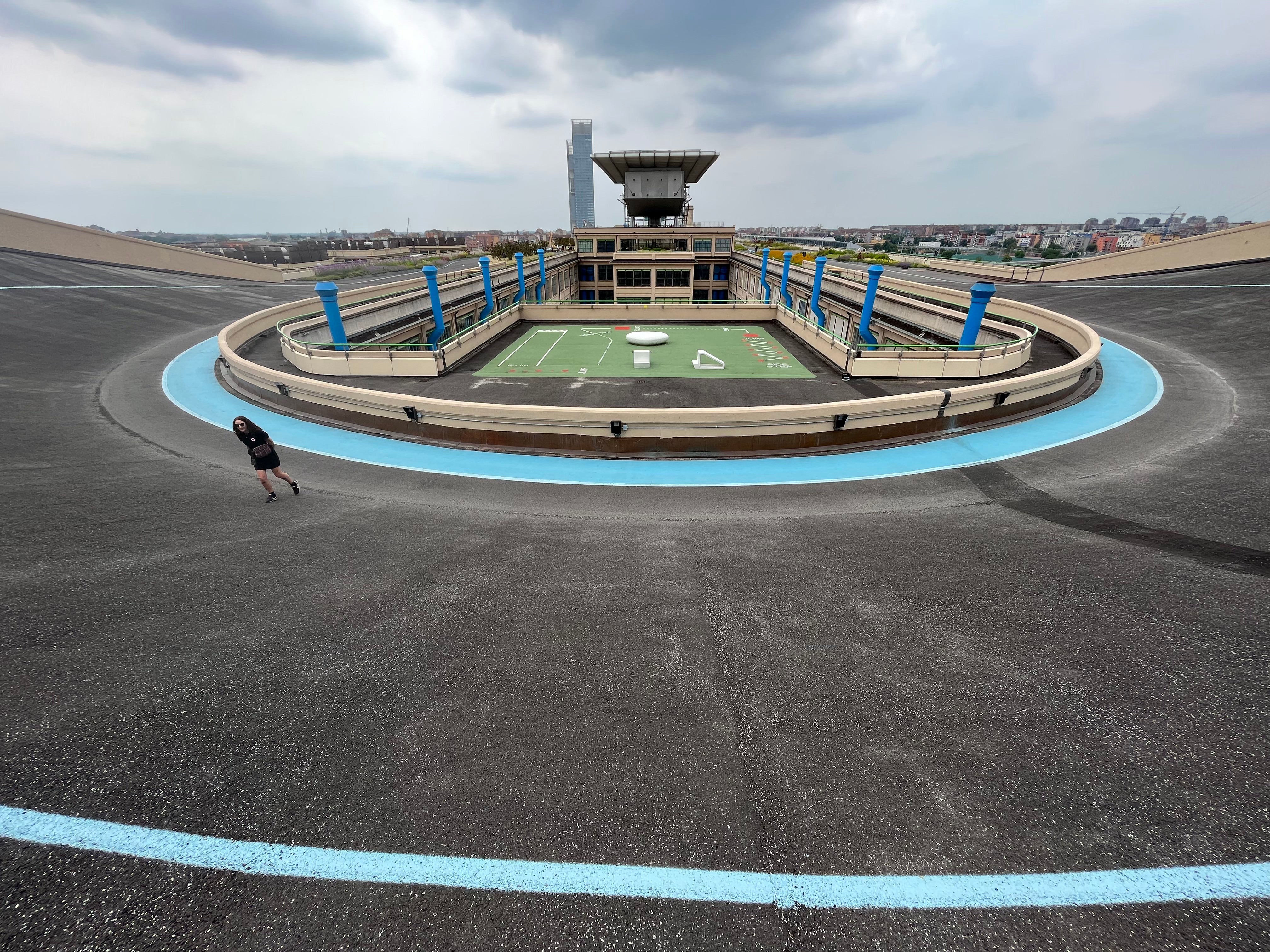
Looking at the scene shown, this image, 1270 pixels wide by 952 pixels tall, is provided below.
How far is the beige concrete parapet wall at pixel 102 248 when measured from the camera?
29.5 metres

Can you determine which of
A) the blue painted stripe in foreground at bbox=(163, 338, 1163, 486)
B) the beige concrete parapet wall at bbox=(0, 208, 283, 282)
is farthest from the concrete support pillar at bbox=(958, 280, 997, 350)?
the beige concrete parapet wall at bbox=(0, 208, 283, 282)

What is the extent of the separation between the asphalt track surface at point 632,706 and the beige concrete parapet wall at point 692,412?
113 inches

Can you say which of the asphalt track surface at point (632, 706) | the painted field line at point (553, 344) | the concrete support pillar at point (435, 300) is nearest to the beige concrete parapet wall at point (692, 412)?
the asphalt track surface at point (632, 706)

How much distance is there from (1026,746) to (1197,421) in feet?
42.9

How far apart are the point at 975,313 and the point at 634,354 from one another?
12281 millimetres

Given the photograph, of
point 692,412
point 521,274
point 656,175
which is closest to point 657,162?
point 656,175

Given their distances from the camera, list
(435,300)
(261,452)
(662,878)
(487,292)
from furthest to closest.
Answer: (487,292)
(435,300)
(261,452)
(662,878)

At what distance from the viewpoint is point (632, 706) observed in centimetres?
401

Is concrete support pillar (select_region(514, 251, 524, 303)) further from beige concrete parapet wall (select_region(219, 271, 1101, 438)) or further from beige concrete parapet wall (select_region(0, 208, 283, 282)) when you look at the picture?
beige concrete parapet wall (select_region(0, 208, 283, 282))

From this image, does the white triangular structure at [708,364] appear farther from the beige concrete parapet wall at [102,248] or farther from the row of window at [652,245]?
the beige concrete parapet wall at [102,248]

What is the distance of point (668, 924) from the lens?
2.59 m

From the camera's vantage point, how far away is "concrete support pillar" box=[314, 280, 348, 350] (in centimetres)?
1596

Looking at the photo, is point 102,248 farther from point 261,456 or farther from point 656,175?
point 656,175

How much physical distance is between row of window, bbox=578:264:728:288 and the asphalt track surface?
52.1 m
